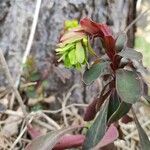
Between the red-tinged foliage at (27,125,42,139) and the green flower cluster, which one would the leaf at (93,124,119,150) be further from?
the red-tinged foliage at (27,125,42,139)

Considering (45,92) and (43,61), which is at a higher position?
(43,61)

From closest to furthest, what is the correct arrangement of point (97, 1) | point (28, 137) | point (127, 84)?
point (127, 84) < point (28, 137) < point (97, 1)

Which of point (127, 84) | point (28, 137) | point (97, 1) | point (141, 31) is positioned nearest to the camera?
point (127, 84)

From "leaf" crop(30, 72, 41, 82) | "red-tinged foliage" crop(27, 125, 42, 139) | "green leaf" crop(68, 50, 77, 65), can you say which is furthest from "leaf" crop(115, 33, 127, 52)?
"leaf" crop(30, 72, 41, 82)

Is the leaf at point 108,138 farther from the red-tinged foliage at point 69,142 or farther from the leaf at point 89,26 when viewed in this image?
the leaf at point 89,26

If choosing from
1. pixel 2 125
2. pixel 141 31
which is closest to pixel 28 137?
pixel 2 125

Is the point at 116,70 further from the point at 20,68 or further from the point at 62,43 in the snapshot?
the point at 20,68

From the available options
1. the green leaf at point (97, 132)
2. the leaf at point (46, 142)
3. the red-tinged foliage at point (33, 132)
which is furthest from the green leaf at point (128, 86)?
the red-tinged foliage at point (33, 132)
